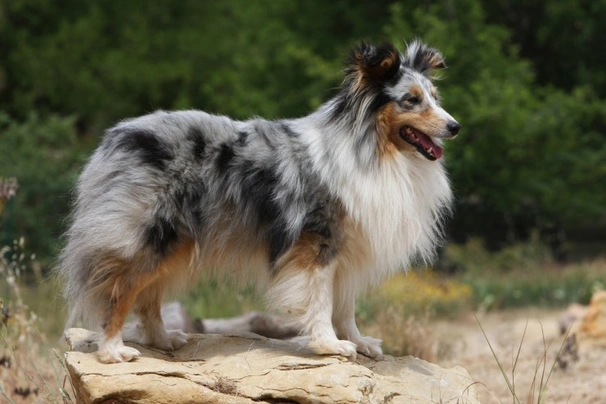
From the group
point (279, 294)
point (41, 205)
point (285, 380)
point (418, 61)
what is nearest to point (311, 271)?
point (279, 294)

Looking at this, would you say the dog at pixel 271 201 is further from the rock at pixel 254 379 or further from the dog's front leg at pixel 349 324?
the rock at pixel 254 379

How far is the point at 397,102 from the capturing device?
5.09 meters

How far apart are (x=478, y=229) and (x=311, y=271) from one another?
9.77 metres

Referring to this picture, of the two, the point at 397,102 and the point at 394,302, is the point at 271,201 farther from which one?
the point at 394,302

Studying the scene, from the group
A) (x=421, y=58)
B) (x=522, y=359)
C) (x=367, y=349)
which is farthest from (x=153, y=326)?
(x=522, y=359)

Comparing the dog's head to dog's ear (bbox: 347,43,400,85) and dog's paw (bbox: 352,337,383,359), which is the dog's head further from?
dog's paw (bbox: 352,337,383,359)

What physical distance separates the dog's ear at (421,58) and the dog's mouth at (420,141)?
0.42 meters

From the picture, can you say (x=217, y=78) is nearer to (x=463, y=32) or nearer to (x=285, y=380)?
(x=463, y=32)

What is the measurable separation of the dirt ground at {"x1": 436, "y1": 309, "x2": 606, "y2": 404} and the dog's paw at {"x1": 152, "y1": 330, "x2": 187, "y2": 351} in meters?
1.86

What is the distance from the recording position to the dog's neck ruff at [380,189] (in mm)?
5062

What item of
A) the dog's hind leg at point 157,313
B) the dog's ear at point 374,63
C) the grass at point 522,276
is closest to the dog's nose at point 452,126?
the dog's ear at point 374,63

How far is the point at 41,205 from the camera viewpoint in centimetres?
1259

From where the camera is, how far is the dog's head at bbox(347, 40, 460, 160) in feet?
16.5

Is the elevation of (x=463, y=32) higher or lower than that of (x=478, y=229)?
higher
